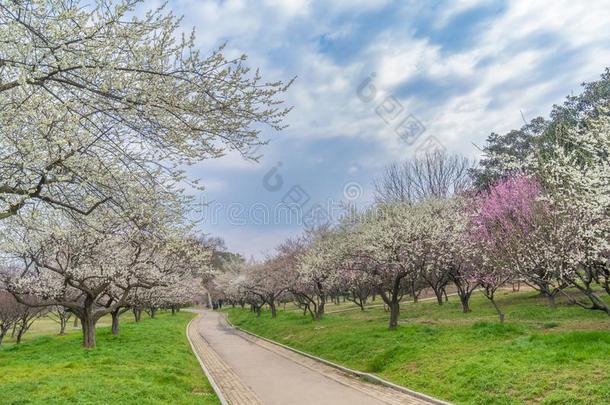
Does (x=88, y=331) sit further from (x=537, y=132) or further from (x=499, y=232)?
(x=537, y=132)

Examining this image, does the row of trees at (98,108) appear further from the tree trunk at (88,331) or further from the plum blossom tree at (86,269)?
the tree trunk at (88,331)

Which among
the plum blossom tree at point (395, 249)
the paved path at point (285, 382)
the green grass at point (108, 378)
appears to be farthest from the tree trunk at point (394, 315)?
the green grass at point (108, 378)

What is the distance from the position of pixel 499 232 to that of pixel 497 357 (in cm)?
752

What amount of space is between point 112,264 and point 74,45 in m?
19.6

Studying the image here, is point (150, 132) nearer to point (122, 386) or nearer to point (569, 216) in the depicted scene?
point (122, 386)

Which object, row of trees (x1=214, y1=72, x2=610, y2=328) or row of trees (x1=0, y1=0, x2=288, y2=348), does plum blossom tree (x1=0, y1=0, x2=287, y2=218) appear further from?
row of trees (x1=214, y1=72, x2=610, y2=328)

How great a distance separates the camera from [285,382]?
1552cm

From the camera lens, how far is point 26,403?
10.3 metres

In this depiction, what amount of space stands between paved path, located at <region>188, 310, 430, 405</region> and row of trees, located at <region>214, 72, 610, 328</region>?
19.6ft

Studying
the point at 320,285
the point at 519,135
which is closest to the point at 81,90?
the point at 320,285

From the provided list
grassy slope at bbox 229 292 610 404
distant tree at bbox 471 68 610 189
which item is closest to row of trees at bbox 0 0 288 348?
grassy slope at bbox 229 292 610 404

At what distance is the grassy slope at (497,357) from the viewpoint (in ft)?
33.5

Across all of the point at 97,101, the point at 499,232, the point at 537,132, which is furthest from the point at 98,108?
the point at 537,132

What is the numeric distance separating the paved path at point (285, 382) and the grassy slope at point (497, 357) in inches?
47.7
